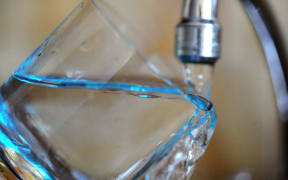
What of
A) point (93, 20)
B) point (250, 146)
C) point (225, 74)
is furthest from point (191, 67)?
point (93, 20)

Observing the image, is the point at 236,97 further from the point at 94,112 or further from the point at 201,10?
the point at 94,112

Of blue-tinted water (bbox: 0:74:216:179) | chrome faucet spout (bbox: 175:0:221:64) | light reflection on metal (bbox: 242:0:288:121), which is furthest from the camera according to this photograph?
light reflection on metal (bbox: 242:0:288:121)

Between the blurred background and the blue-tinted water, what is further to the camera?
the blurred background

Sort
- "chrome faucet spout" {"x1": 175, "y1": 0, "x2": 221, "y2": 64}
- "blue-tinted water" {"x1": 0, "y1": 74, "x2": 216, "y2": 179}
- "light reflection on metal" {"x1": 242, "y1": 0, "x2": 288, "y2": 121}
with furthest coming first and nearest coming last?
"light reflection on metal" {"x1": 242, "y1": 0, "x2": 288, "y2": 121}
"chrome faucet spout" {"x1": 175, "y1": 0, "x2": 221, "y2": 64}
"blue-tinted water" {"x1": 0, "y1": 74, "x2": 216, "y2": 179}

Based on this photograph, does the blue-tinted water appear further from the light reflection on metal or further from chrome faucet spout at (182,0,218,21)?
the light reflection on metal

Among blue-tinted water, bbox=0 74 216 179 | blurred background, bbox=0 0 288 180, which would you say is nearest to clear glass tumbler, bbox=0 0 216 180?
blue-tinted water, bbox=0 74 216 179

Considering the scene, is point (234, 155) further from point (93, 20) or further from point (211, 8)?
point (93, 20)
